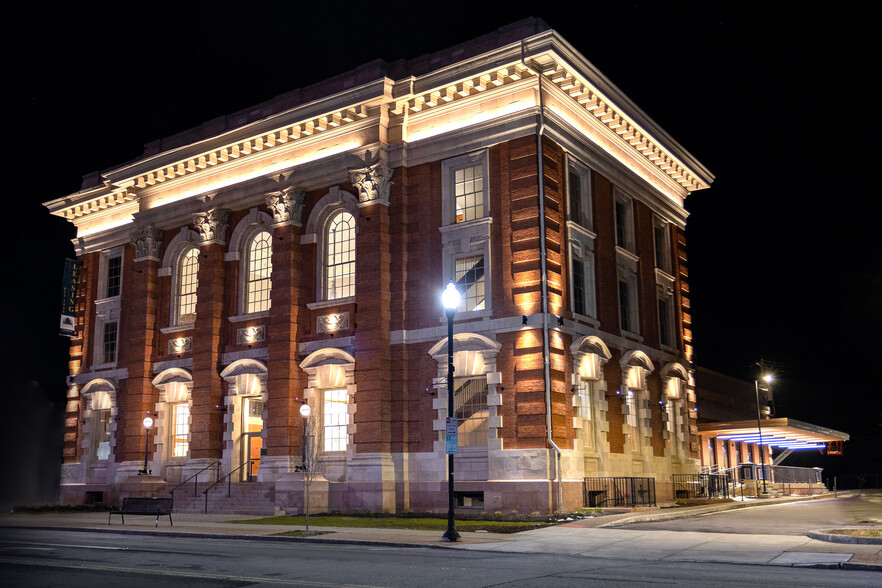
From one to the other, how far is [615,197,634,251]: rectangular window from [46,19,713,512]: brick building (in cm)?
13

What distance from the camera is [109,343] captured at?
4503 centimetres

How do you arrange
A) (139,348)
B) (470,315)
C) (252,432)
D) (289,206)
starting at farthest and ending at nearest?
1. (139,348)
2. (252,432)
3. (289,206)
4. (470,315)

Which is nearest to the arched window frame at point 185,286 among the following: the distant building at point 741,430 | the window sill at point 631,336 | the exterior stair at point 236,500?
the exterior stair at point 236,500

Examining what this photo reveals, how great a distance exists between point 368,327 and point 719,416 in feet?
140

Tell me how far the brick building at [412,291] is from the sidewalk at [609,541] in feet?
19.4

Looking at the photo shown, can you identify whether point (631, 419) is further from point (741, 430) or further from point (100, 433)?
point (100, 433)

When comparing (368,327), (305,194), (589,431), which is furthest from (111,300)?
(589,431)

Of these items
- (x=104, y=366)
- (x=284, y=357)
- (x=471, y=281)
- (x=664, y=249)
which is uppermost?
(x=664, y=249)

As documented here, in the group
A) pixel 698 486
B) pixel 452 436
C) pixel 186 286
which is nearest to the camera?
pixel 452 436

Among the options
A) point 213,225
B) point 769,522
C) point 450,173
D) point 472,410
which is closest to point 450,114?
point 450,173

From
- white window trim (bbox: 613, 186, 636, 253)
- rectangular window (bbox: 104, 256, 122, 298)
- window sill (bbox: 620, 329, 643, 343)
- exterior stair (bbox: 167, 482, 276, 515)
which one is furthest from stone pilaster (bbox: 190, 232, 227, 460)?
white window trim (bbox: 613, 186, 636, 253)

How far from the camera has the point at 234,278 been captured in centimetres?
3925

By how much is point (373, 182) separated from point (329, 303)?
5.40 metres

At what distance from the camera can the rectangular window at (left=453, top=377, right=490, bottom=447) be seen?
3158 centimetres
